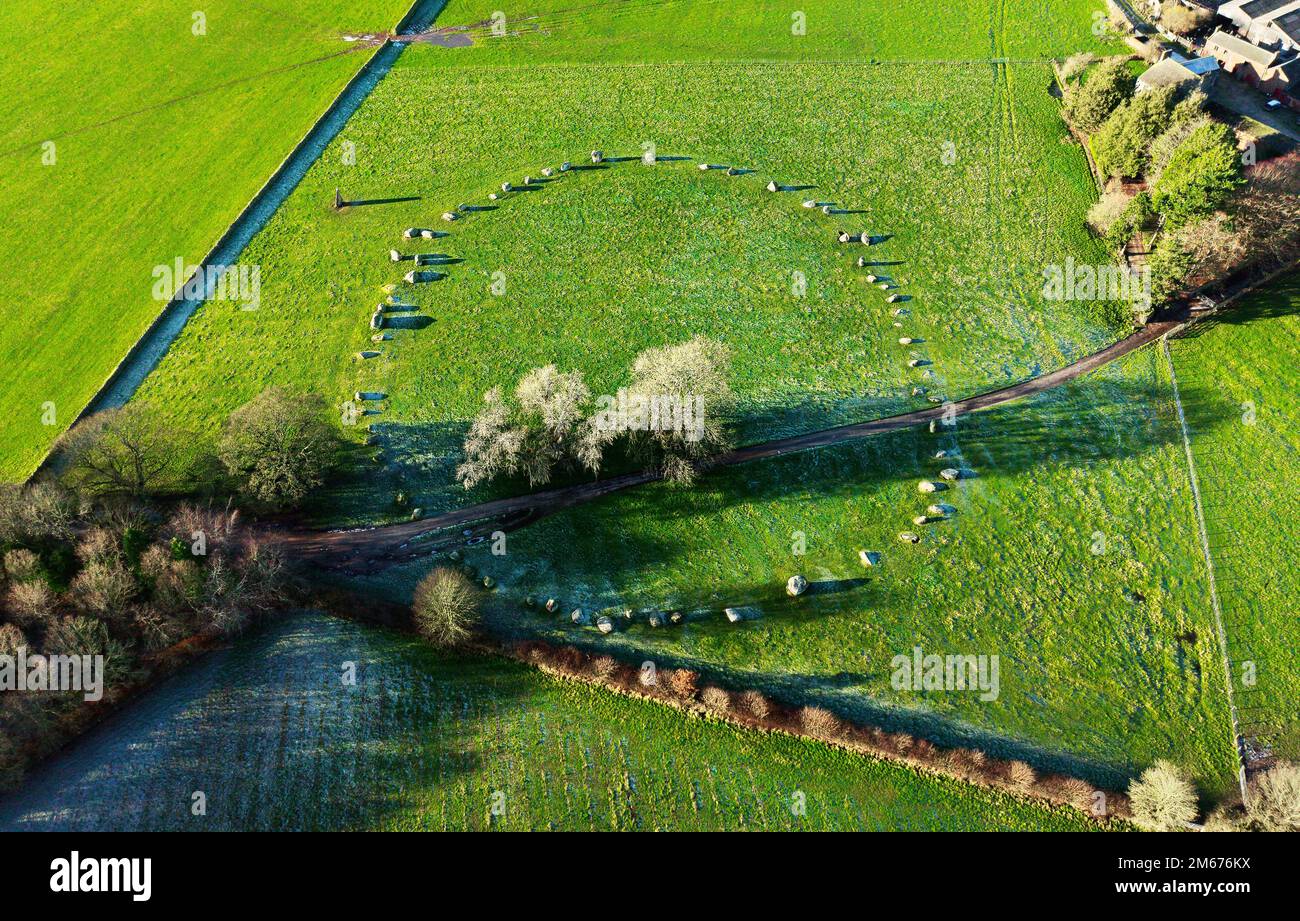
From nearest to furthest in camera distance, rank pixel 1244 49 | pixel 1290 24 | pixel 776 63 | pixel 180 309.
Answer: pixel 180 309 < pixel 1244 49 < pixel 1290 24 < pixel 776 63

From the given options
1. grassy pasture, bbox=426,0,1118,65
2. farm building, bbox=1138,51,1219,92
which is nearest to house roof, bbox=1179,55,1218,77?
farm building, bbox=1138,51,1219,92

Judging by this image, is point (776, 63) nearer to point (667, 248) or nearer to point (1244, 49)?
point (667, 248)

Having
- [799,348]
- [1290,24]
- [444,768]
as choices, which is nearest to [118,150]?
[799,348]

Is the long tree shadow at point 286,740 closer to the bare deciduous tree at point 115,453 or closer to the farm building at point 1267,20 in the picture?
the bare deciduous tree at point 115,453

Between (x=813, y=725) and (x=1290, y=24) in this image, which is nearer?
(x=813, y=725)

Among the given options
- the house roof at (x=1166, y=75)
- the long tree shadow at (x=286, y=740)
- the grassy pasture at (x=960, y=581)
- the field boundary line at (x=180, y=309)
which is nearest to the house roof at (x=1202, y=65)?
the house roof at (x=1166, y=75)
